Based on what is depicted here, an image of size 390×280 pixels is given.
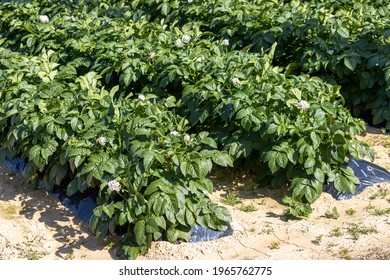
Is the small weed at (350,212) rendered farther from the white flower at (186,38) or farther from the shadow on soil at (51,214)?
the white flower at (186,38)

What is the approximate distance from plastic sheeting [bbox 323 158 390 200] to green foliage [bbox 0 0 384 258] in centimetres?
11

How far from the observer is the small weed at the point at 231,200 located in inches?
206

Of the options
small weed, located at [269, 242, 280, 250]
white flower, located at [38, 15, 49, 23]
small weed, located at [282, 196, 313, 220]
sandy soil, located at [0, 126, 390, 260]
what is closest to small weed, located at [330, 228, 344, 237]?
sandy soil, located at [0, 126, 390, 260]

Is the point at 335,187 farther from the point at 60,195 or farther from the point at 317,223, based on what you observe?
the point at 60,195

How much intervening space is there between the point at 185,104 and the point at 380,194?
4.68 ft

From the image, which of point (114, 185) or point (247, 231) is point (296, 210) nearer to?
point (247, 231)

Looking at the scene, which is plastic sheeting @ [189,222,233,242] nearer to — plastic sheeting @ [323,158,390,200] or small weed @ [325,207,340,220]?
small weed @ [325,207,340,220]

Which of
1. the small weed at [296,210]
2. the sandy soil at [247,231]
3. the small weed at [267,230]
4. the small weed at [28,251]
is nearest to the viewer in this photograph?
the sandy soil at [247,231]

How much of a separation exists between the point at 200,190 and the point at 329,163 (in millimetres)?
919

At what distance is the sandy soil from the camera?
468 cm

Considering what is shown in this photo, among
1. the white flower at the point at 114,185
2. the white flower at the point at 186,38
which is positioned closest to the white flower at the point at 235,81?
the white flower at the point at 186,38

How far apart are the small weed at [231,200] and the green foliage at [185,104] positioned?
0.45 ft

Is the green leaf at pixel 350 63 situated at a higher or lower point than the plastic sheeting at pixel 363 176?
higher
